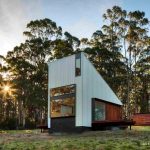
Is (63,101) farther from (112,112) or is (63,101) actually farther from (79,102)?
(112,112)

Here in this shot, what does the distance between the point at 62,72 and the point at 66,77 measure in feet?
2.05

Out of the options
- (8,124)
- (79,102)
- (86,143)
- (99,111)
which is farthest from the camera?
(8,124)

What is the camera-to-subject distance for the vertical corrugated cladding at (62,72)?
25609 mm

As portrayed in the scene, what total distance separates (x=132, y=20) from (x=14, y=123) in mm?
20147

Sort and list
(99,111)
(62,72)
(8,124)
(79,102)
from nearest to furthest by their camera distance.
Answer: (79,102), (62,72), (99,111), (8,124)

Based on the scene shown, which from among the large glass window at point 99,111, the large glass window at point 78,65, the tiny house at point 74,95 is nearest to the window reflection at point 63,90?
the tiny house at point 74,95

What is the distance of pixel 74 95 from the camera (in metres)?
25.0

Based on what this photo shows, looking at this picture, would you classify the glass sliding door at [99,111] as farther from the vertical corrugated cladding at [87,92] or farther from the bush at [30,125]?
the bush at [30,125]

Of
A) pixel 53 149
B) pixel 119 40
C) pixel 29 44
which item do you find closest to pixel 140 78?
pixel 119 40

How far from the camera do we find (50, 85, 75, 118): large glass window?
2519 centimetres

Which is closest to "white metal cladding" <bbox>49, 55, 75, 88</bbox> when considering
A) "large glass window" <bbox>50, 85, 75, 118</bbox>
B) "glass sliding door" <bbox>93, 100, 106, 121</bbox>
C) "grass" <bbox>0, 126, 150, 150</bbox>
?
"large glass window" <bbox>50, 85, 75, 118</bbox>

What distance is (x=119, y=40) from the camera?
48781mm

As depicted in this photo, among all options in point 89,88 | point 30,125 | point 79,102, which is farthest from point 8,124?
point 79,102

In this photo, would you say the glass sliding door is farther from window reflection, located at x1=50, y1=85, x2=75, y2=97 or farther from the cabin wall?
window reflection, located at x1=50, y1=85, x2=75, y2=97
